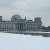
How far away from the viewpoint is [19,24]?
1.29m

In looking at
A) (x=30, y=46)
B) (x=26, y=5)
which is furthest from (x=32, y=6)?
(x=30, y=46)

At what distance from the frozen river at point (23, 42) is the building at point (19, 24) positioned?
0.39ft

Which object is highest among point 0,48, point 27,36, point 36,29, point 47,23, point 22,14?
point 22,14

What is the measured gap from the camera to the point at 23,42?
1316mm

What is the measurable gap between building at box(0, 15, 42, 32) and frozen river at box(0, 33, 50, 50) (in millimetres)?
120

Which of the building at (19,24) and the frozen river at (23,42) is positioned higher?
the building at (19,24)

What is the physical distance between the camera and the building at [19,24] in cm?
129

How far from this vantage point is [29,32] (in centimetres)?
129

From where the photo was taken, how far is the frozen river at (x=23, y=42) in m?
1.31

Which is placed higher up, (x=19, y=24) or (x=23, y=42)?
(x=19, y=24)

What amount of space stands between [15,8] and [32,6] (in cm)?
29

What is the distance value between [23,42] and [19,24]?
32 cm

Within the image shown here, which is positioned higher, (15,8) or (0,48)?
(15,8)

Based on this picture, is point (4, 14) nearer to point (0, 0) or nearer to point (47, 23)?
point (0, 0)
